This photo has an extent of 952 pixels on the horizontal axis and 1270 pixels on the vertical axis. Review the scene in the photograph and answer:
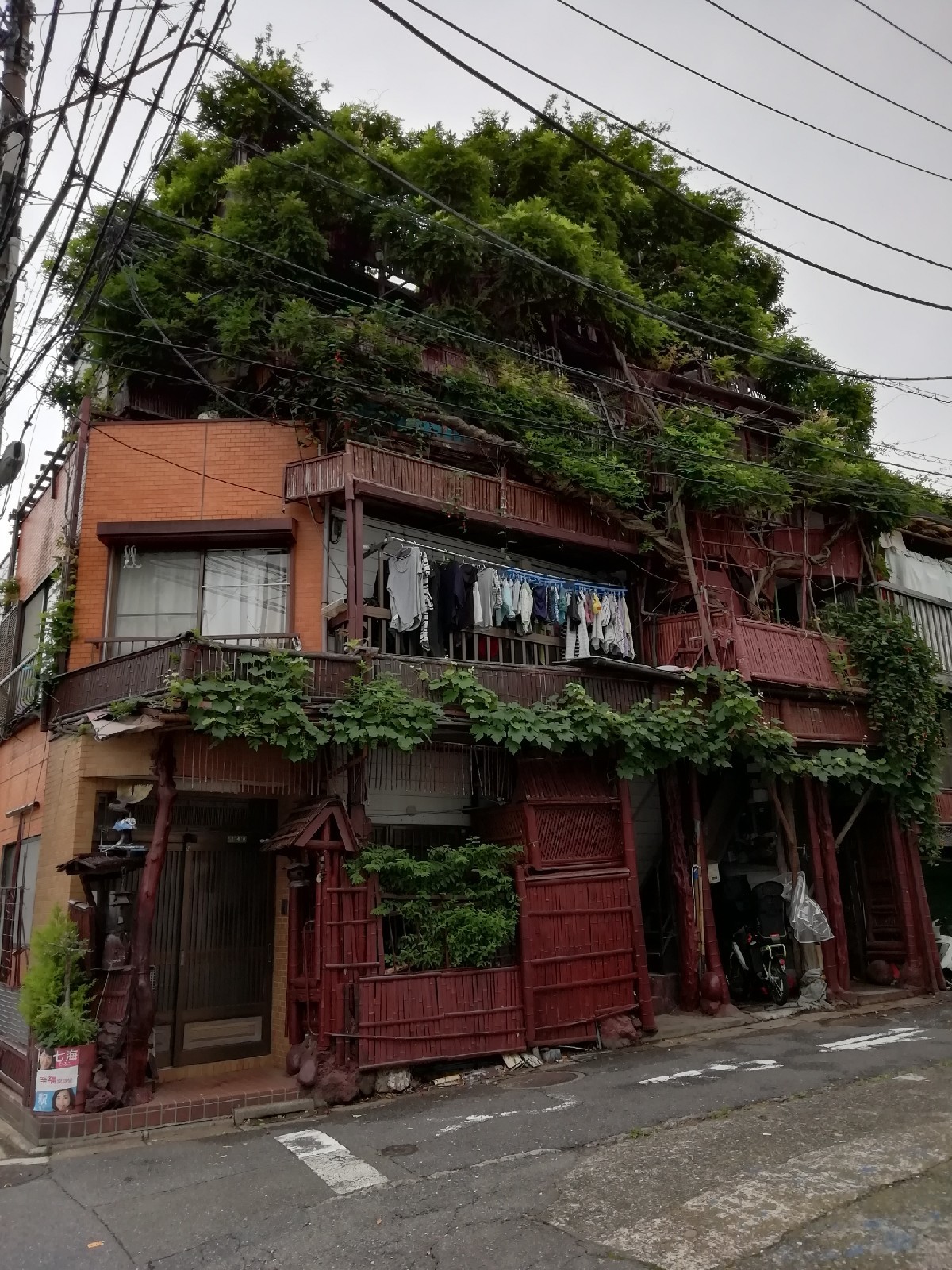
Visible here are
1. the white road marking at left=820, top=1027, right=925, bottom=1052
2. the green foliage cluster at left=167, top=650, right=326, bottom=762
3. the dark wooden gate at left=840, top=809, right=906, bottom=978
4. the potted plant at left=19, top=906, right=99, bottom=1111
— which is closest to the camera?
the potted plant at left=19, top=906, right=99, bottom=1111

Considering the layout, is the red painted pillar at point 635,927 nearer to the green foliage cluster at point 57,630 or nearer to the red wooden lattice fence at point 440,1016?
the red wooden lattice fence at point 440,1016

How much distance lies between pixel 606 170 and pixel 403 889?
17.2 m

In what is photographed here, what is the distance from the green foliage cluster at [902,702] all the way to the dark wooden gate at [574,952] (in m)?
6.33

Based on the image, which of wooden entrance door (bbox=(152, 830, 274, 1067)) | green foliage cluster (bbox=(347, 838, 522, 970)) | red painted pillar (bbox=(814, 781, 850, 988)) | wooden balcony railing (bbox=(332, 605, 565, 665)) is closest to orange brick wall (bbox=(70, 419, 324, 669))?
wooden balcony railing (bbox=(332, 605, 565, 665))

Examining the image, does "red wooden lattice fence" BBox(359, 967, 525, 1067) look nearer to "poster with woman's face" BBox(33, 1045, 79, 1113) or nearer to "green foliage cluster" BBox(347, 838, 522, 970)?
"green foliage cluster" BBox(347, 838, 522, 970)

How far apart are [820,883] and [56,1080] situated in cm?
1235

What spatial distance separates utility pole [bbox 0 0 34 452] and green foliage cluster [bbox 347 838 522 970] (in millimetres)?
7016

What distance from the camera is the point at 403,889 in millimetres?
11727

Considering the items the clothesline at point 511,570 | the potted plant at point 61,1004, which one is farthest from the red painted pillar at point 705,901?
the potted plant at point 61,1004

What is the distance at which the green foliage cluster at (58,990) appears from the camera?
9906 millimetres

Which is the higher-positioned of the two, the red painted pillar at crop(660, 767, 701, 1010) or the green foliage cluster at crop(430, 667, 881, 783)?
the green foliage cluster at crop(430, 667, 881, 783)

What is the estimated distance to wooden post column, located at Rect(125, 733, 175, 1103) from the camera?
33.1 feet

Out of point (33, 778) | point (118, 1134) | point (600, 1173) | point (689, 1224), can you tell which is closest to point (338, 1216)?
point (600, 1173)

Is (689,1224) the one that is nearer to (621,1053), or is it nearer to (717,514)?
(621,1053)
